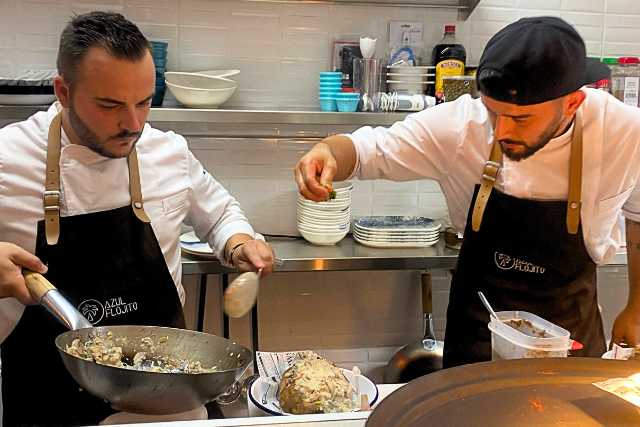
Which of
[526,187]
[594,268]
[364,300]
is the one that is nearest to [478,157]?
[526,187]

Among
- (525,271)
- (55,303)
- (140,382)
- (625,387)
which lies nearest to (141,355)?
(55,303)

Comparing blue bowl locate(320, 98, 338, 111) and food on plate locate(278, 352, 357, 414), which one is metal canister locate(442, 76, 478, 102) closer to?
blue bowl locate(320, 98, 338, 111)

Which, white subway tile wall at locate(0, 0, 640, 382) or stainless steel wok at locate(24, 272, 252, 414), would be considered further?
white subway tile wall at locate(0, 0, 640, 382)

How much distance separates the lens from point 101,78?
5.88ft

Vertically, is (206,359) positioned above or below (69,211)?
below

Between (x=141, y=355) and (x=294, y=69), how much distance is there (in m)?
1.98

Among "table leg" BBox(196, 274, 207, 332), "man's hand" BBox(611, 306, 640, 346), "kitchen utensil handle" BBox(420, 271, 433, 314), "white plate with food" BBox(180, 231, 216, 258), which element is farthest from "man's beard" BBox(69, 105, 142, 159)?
"kitchen utensil handle" BBox(420, 271, 433, 314)

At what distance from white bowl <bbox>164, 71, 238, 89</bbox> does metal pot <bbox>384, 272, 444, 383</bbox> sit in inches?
50.4

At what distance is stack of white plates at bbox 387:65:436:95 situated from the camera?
10.1 feet

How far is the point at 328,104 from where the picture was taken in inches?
118

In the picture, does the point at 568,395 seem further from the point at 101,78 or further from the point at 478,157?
the point at 101,78

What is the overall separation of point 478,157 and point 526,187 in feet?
0.54

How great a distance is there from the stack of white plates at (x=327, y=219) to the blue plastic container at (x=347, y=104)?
1.15 ft

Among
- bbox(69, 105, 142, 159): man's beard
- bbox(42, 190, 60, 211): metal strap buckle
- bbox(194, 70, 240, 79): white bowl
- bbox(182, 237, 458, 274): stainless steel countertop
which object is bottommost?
bbox(182, 237, 458, 274): stainless steel countertop
